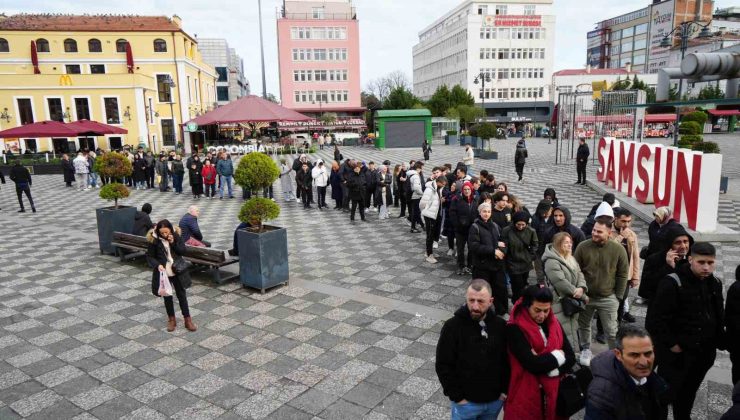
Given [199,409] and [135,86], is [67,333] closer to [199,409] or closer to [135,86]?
[199,409]

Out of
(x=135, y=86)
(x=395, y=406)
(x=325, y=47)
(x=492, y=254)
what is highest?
(x=325, y=47)

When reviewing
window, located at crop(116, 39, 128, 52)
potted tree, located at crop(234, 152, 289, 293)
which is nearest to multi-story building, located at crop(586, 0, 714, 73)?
window, located at crop(116, 39, 128, 52)

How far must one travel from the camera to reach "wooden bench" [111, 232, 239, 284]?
8.47 metres

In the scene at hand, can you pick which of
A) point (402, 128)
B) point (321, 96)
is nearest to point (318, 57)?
point (321, 96)

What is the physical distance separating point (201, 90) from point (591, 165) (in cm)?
4618

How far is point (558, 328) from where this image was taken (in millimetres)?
3408

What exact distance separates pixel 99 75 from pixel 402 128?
24793mm

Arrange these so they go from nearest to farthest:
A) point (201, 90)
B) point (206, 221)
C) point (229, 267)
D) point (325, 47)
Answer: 1. point (229, 267)
2. point (206, 221)
3. point (201, 90)
4. point (325, 47)

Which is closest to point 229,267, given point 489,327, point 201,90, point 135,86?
point 489,327

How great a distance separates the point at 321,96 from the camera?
66.4 metres

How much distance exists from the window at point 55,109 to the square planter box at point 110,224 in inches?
1367

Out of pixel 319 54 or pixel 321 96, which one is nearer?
pixel 319 54

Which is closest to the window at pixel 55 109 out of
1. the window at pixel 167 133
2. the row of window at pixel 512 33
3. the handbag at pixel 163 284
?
the window at pixel 167 133

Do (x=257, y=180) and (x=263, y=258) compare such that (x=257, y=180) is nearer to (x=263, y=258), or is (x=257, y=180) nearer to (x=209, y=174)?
(x=263, y=258)
